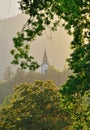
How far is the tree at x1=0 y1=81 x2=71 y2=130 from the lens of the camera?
4743 centimetres

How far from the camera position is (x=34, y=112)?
1919 inches

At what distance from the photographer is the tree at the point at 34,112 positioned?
47.4 meters

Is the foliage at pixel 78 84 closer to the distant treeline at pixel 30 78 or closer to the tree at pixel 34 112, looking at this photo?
the tree at pixel 34 112

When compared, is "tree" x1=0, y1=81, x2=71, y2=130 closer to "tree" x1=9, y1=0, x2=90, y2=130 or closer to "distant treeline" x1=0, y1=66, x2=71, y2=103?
"tree" x1=9, y1=0, x2=90, y2=130

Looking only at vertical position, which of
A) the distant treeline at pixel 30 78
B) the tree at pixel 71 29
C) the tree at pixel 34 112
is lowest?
the tree at pixel 71 29

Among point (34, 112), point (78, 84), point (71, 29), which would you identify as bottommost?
point (71, 29)

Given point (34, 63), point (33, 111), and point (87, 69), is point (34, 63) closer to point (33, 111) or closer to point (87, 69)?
point (87, 69)

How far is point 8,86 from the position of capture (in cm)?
13975

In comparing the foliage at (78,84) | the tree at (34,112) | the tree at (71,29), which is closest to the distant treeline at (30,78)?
the tree at (34,112)

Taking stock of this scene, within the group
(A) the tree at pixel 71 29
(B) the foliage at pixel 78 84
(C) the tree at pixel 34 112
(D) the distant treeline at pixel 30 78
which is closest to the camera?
(A) the tree at pixel 71 29

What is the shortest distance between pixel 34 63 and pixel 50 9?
5.97ft

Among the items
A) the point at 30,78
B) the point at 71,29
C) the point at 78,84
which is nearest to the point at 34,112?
the point at 78,84

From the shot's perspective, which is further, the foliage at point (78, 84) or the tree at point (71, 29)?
the foliage at point (78, 84)

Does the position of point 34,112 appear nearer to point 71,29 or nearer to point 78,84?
point 78,84
